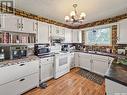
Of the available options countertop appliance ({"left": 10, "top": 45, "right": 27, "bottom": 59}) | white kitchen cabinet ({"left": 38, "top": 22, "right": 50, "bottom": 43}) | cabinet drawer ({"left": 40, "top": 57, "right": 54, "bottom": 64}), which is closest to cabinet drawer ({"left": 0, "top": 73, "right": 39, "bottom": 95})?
cabinet drawer ({"left": 40, "top": 57, "right": 54, "bottom": 64})

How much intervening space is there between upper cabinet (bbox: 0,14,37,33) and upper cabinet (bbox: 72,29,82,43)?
2670 mm

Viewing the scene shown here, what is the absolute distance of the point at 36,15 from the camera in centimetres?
349

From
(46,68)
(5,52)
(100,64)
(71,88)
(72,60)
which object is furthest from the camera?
(72,60)

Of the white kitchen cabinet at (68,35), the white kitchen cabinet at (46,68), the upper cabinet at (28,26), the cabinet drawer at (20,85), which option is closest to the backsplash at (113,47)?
the white kitchen cabinet at (68,35)

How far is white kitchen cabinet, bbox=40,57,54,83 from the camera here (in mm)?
2995

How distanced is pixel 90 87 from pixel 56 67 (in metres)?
1.34

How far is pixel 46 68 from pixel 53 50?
1.16 metres

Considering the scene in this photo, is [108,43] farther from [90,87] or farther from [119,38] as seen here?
[90,87]

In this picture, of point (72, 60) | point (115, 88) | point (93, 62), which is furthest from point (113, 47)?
point (115, 88)

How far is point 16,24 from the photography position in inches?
102

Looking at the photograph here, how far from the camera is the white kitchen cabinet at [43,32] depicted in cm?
333

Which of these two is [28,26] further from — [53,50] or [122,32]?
[122,32]

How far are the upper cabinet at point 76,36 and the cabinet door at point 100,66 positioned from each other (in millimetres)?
1705

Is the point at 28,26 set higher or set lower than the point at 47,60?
higher
